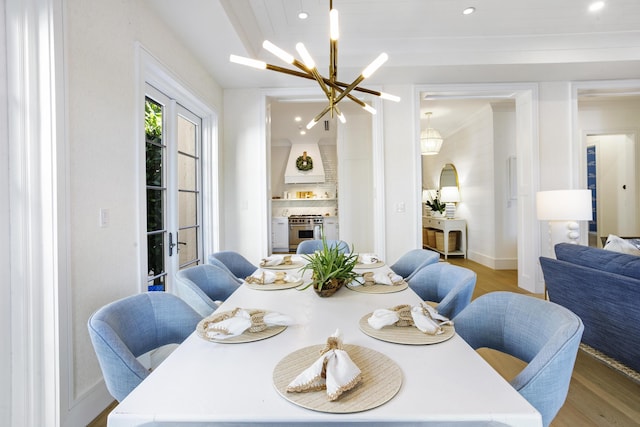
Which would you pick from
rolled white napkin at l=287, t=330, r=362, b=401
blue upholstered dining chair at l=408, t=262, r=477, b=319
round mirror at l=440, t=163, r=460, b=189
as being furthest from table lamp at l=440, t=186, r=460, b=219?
rolled white napkin at l=287, t=330, r=362, b=401

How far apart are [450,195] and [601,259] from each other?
15.2 ft

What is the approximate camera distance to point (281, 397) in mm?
686

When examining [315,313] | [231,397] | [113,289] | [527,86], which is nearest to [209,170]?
[113,289]

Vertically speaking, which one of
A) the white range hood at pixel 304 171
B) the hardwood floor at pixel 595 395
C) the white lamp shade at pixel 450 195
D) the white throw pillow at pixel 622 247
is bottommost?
the hardwood floor at pixel 595 395

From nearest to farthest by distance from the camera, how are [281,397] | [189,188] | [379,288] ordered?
[281,397] → [379,288] → [189,188]

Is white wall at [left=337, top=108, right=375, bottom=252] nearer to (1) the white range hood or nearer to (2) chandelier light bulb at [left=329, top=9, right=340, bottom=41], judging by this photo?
(1) the white range hood

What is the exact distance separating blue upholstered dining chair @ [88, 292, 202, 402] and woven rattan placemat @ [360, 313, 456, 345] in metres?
0.71

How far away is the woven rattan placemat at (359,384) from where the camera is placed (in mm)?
653

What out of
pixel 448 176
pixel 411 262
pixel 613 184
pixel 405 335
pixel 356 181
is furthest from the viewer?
pixel 448 176

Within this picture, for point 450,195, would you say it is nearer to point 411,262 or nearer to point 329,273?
point 411,262

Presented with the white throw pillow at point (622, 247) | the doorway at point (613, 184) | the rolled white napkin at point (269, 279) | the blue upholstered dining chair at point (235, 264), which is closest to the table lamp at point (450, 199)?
the doorway at point (613, 184)

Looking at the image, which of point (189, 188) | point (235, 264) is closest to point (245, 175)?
point (189, 188)

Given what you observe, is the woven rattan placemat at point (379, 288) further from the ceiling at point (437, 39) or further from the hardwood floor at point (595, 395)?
the ceiling at point (437, 39)

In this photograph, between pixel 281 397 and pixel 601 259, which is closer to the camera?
pixel 281 397
